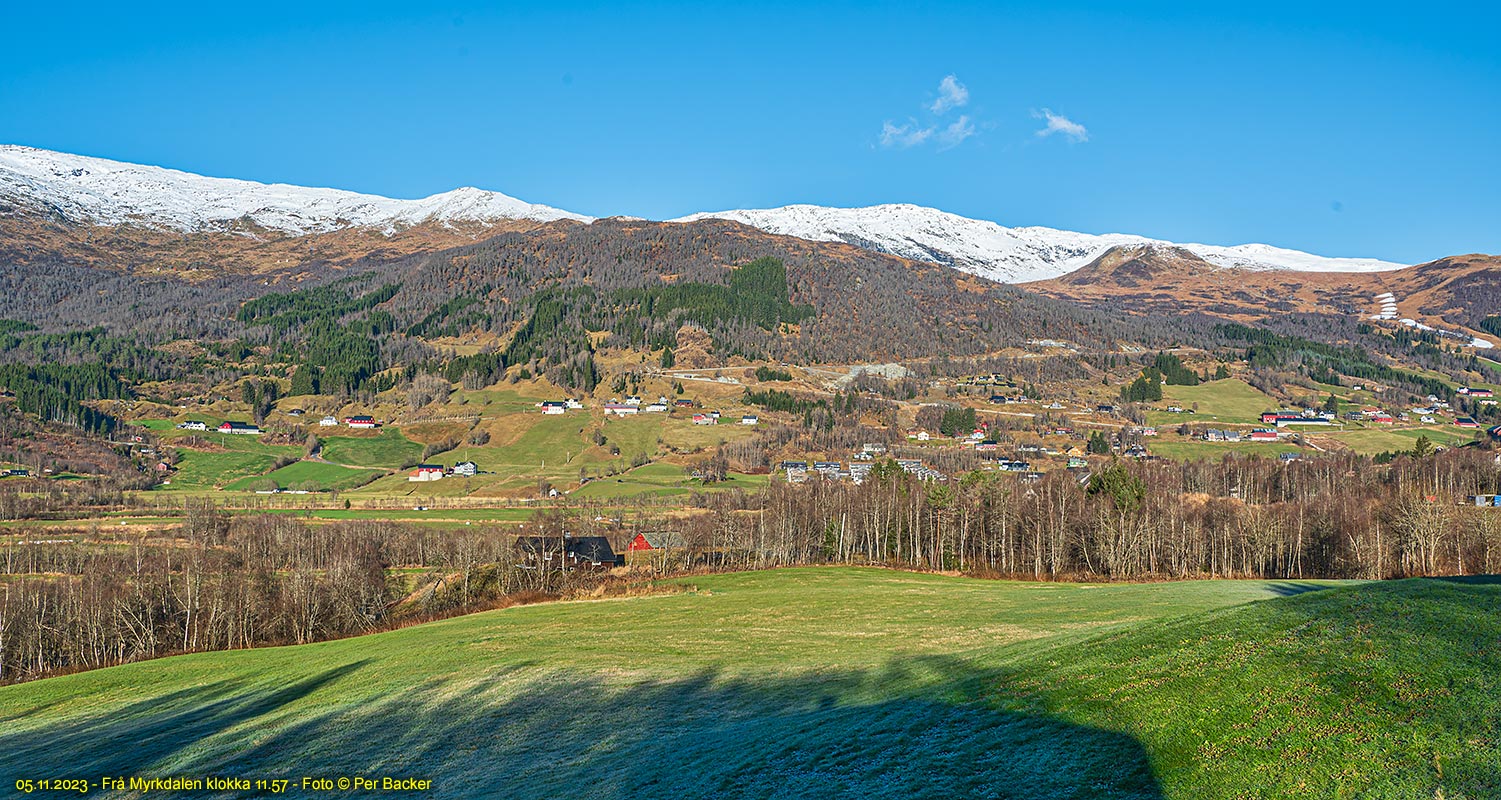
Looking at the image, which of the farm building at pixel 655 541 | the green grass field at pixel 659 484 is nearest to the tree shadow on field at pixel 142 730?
the farm building at pixel 655 541

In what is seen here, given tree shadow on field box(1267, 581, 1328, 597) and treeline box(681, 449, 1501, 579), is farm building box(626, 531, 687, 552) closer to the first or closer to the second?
treeline box(681, 449, 1501, 579)

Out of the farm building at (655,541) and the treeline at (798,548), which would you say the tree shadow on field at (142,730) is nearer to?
the treeline at (798,548)

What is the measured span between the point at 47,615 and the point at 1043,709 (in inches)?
3250

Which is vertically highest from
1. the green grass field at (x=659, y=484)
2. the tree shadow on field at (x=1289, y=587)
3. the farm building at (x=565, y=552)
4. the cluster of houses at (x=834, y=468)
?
the tree shadow on field at (x=1289, y=587)

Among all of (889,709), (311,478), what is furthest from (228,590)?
(311,478)

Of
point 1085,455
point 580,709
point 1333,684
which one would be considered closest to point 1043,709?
point 1333,684

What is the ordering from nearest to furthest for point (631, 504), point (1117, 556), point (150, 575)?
point (150, 575) < point (1117, 556) < point (631, 504)

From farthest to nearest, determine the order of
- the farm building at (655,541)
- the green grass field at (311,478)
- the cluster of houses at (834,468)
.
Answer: the green grass field at (311,478) < the cluster of houses at (834,468) < the farm building at (655,541)

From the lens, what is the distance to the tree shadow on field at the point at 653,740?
16984mm

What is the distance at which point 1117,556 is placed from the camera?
8744cm

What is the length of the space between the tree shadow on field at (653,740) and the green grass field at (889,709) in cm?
9

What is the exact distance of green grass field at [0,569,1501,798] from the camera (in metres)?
15.4

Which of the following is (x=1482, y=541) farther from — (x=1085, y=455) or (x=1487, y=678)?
(x=1085, y=455)

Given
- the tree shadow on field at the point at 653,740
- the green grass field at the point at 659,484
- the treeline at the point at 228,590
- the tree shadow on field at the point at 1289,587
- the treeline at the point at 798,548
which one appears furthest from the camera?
the green grass field at the point at 659,484
